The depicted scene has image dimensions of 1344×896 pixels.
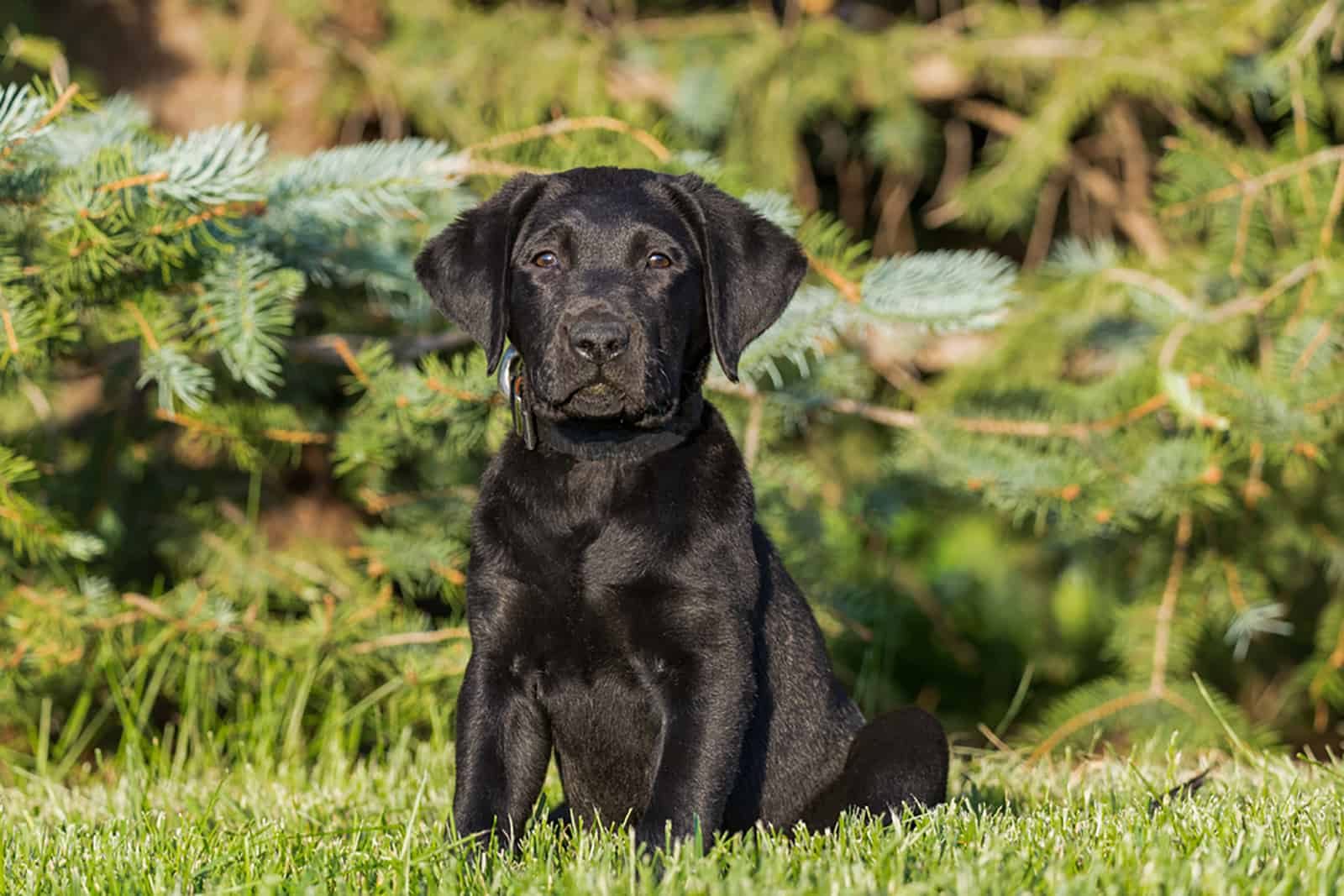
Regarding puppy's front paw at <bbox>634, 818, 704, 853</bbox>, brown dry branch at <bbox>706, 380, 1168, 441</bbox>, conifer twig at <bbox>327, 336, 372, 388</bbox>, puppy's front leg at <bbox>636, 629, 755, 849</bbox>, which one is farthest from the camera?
brown dry branch at <bbox>706, 380, 1168, 441</bbox>

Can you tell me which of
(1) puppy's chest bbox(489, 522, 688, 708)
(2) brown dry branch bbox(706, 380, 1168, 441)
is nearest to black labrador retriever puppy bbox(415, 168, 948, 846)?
(1) puppy's chest bbox(489, 522, 688, 708)

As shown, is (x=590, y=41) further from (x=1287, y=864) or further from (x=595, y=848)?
(x=1287, y=864)

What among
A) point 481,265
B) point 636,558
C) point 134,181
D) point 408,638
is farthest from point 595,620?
point 408,638

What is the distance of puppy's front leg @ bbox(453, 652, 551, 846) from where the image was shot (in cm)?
262

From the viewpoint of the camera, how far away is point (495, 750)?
2.65 meters

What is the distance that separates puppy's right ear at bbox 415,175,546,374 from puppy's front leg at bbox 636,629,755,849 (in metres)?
0.73

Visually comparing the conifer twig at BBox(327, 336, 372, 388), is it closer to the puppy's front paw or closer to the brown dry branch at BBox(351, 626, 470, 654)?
the brown dry branch at BBox(351, 626, 470, 654)

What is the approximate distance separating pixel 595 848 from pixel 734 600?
1.65 feet

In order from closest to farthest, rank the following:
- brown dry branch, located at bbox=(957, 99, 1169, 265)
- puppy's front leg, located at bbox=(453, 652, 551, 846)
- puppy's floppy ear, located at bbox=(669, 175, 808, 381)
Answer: puppy's front leg, located at bbox=(453, 652, 551, 846)
puppy's floppy ear, located at bbox=(669, 175, 808, 381)
brown dry branch, located at bbox=(957, 99, 1169, 265)

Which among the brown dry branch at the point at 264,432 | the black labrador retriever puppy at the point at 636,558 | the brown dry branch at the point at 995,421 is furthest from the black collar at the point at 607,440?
the brown dry branch at the point at 264,432

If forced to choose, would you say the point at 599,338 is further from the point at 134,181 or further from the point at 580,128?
the point at 580,128

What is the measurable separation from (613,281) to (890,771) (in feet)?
3.65

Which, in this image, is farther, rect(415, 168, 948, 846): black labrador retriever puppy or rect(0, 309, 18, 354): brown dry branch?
rect(0, 309, 18, 354): brown dry branch

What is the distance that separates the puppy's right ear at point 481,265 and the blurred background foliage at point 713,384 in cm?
69
